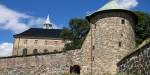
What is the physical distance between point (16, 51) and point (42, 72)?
36856 millimetres

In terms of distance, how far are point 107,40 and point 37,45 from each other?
42130 millimetres

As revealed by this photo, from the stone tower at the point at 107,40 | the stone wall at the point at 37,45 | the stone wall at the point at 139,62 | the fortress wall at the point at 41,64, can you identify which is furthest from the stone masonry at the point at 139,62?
the stone wall at the point at 37,45

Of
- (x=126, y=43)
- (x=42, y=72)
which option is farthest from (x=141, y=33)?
(x=42, y=72)

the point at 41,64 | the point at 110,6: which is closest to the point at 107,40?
the point at 110,6

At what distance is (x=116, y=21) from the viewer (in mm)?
30516

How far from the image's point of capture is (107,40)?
98.8ft

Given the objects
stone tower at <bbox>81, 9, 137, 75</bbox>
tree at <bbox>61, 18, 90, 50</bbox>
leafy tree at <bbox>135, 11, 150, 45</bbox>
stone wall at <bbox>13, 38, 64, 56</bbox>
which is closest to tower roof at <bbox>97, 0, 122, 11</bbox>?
stone tower at <bbox>81, 9, 137, 75</bbox>

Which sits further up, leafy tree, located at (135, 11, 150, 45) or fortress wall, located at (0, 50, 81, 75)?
leafy tree, located at (135, 11, 150, 45)

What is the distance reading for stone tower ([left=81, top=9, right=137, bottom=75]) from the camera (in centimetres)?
2952

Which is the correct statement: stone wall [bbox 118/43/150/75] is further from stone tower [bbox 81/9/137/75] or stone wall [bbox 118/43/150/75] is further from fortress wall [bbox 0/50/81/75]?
fortress wall [bbox 0/50/81/75]

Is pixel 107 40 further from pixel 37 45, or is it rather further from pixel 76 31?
pixel 37 45

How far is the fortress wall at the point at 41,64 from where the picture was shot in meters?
32.1

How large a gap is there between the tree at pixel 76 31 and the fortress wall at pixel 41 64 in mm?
14426

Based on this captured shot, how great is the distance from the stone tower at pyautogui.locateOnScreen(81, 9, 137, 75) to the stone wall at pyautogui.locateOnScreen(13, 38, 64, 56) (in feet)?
126
